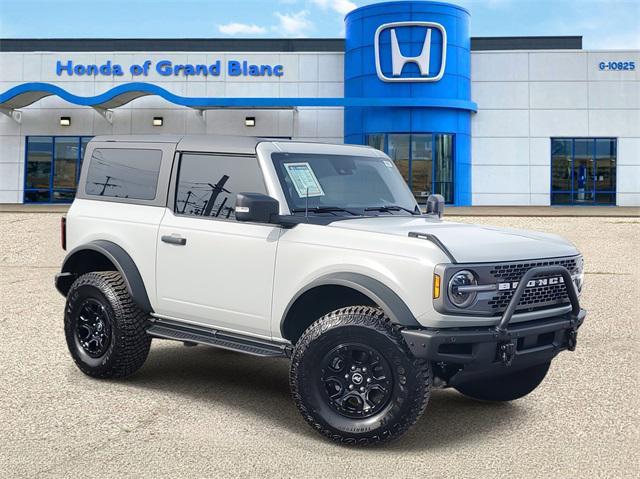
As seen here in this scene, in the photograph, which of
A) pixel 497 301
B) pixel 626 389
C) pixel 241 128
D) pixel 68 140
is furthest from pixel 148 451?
pixel 68 140

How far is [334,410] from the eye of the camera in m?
4.77

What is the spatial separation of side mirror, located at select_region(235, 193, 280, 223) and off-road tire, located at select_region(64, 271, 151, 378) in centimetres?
160

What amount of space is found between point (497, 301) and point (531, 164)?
95.7 ft

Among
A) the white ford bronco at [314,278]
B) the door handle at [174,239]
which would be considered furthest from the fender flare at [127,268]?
the door handle at [174,239]

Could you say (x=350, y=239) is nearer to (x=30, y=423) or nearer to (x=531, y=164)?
(x=30, y=423)

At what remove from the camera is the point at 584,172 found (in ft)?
108

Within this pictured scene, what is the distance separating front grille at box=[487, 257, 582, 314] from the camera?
4.63 m

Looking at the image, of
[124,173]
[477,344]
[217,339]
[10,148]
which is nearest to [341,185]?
Result: [217,339]

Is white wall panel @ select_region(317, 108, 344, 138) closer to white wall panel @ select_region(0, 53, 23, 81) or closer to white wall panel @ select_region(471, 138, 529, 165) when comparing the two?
white wall panel @ select_region(471, 138, 529, 165)

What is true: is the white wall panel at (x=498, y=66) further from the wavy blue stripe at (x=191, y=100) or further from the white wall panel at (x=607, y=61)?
the white wall panel at (x=607, y=61)

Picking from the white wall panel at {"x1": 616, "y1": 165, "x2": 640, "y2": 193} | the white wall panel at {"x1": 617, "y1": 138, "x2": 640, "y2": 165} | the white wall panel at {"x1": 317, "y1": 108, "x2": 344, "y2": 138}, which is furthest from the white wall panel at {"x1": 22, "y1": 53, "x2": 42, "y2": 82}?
the white wall panel at {"x1": 616, "y1": 165, "x2": 640, "y2": 193}

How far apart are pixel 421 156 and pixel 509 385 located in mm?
25429

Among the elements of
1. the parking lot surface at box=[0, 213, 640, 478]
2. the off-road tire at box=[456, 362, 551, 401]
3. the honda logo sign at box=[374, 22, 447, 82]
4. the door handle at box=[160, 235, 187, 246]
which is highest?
the honda logo sign at box=[374, 22, 447, 82]

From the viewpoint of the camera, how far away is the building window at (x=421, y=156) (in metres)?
30.6
